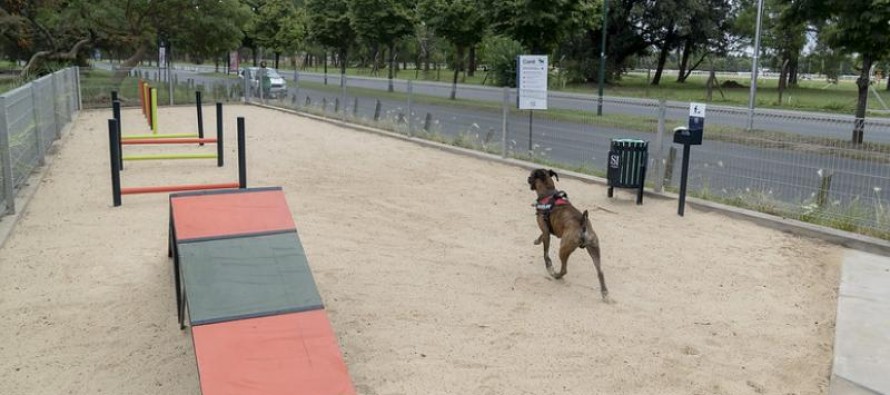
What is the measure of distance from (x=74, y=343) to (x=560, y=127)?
9.92m

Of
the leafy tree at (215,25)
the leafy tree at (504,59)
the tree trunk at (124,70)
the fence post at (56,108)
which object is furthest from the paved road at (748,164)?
the leafy tree at (504,59)

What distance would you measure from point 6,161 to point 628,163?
6903 mm

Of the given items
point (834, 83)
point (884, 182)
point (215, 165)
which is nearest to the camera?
point (884, 182)

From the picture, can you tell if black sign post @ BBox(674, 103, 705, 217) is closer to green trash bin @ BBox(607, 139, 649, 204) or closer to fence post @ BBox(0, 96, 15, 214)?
green trash bin @ BBox(607, 139, 649, 204)

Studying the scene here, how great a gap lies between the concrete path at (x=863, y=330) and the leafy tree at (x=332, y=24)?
34.5m

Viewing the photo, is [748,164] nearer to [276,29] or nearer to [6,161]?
[6,161]

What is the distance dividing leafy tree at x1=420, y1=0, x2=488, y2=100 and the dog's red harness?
24.1 metres

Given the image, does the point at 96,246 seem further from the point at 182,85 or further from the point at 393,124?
the point at 182,85

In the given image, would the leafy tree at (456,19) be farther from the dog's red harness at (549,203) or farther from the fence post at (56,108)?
the dog's red harness at (549,203)

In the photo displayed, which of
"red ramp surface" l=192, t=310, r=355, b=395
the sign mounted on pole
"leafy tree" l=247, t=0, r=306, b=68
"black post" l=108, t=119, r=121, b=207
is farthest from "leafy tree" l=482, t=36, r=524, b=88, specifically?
"red ramp surface" l=192, t=310, r=355, b=395

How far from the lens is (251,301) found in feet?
14.1

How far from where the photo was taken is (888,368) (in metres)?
4.51

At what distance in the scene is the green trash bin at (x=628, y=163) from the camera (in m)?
9.13

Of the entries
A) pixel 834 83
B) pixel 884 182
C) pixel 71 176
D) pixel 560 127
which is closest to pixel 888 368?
pixel 884 182
